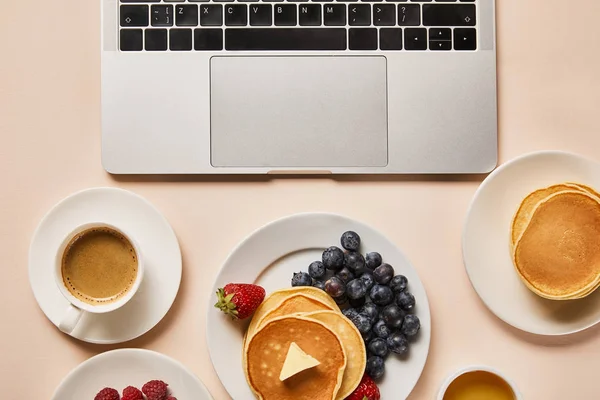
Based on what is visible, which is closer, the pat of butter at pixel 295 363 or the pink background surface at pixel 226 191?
the pat of butter at pixel 295 363

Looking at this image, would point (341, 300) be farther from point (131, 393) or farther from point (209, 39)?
point (209, 39)

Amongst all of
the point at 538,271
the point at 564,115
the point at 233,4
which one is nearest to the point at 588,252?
the point at 538,271

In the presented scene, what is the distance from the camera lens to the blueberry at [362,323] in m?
0.97

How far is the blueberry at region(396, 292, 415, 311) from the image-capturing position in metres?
0.98

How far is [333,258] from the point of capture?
3.21ft

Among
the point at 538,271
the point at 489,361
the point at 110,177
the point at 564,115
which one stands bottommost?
the point at 489,361

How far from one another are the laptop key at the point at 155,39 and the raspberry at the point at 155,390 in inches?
24.2

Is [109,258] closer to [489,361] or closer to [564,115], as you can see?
[489,361]

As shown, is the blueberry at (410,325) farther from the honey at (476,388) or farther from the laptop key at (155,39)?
the laptop key at (155,39)

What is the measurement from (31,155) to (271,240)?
0.50m

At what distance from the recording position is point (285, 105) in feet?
3.22

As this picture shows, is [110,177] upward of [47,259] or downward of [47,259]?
upward

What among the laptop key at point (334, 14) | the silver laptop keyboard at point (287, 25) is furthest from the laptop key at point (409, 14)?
the laptop key at point (334, 14)

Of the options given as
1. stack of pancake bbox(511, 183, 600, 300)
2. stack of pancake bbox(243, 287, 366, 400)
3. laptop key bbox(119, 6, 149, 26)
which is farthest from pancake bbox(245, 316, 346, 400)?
laptop key bbox(119, 6, 149, 26)
